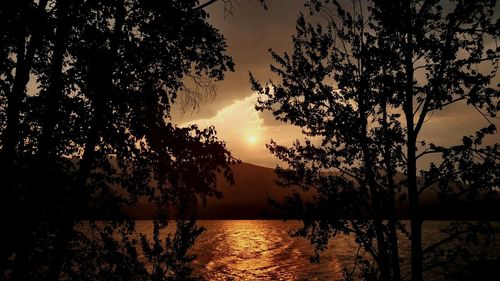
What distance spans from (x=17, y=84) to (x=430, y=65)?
9420mm

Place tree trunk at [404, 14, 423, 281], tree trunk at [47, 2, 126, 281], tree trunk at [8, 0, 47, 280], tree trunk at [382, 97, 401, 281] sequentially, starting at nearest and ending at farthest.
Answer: tree trunk at [8, 0, 47, 280] < tree trunk at [47, 2, 126, 281] < tree trunk at [404, 14, 423, 281] < tree trunk at [382, 97, 401, 281]

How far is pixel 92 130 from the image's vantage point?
695cm

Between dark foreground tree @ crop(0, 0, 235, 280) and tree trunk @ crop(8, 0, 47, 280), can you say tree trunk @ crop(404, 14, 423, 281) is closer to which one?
dark foreground tree @ crop(0, 0, 235, 280)

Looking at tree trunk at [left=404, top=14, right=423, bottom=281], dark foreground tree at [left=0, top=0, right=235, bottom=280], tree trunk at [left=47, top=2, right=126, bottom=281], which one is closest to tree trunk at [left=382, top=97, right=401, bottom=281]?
tree trunk at [left=404, top=14, right=423, bottom=281]

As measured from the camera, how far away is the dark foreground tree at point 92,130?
20.7ft

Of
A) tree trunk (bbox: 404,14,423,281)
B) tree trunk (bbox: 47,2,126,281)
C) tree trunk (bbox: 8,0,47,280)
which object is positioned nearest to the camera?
tree trunk (bbox: 8,0,47,280)

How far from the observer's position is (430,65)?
30.5 feet

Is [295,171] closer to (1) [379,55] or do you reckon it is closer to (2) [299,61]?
(2) [299,61]

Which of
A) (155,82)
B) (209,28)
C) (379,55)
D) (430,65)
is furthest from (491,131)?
(155,82)

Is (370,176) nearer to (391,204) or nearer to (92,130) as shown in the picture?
(391,204)

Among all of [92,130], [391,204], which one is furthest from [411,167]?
[92,130]

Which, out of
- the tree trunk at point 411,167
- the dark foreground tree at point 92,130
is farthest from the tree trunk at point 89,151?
the tree trunk at point 411,167

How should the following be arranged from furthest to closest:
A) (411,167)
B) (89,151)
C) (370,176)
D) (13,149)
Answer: (370,176)
(411,167)
(89,151)
(13,149)

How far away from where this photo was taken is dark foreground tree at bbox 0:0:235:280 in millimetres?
6301
